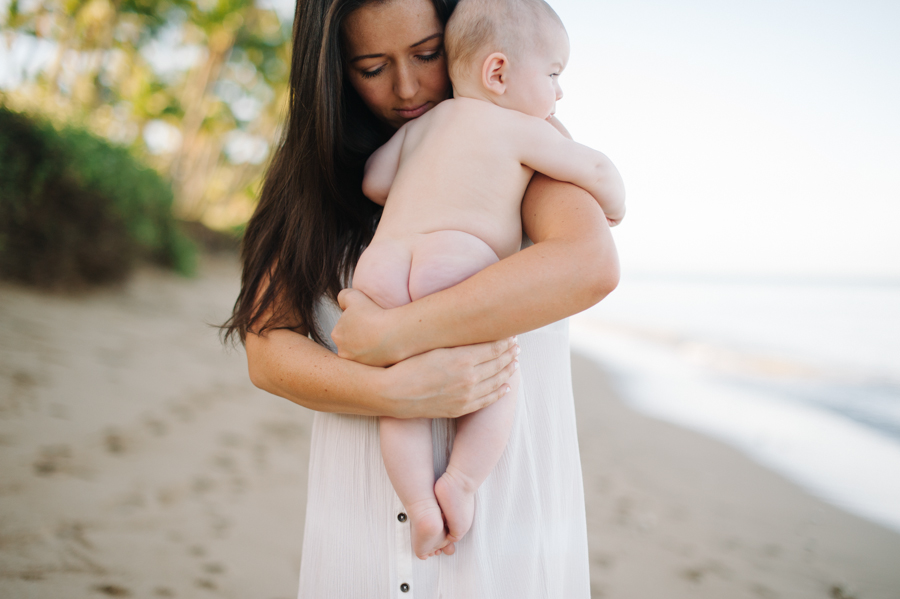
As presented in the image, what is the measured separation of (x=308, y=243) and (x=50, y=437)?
Answer: 3.31 m

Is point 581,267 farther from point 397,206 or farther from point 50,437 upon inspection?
point 50,437

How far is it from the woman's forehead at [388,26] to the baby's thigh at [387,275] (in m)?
0.58

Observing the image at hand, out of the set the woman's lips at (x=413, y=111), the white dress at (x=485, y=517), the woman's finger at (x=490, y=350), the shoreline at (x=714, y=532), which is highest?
the woman's lips at (x=413, y=111)

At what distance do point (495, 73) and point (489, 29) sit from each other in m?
0.11

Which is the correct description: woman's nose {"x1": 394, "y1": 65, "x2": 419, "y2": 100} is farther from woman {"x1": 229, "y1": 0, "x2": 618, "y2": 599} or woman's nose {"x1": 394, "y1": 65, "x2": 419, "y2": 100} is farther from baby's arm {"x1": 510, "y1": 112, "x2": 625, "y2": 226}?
baby's arm {"x1": 510, "y1": 112, "x2": 625, "y2": 226}

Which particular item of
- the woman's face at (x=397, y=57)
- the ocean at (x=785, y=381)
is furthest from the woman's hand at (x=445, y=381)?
→ the ocean at (x=785, y=381)

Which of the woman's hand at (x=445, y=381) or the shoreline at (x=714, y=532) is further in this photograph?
the shoreline at (x=714, y=532)

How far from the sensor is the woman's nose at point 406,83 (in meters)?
1.42

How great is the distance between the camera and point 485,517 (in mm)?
1130

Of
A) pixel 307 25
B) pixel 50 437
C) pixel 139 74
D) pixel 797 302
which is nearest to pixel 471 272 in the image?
pixel 307 25

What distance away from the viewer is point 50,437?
347cm

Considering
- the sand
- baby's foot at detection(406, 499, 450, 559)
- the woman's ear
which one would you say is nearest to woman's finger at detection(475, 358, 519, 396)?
baby's foot at detection(406, 499, 450, 559)

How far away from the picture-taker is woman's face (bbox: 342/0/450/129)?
1.35 meters

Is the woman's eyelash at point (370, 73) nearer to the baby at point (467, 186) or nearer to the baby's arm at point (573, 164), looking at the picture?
the baby at point (467, 186)
